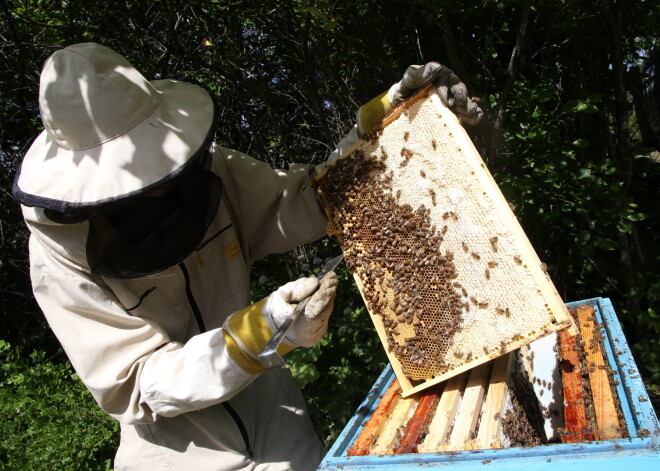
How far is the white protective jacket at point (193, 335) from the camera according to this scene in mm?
1964

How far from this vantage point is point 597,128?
4168mm

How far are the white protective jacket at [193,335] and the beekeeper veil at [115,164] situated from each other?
132 mm

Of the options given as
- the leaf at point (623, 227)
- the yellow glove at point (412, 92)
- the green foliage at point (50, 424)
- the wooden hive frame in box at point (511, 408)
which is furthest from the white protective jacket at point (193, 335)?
the leaf at point (623, 227)

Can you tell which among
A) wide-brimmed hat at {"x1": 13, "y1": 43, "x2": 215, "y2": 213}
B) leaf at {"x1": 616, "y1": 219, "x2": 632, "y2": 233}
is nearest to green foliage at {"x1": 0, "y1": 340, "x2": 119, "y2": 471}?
wide-brimmed hat at {"x1": 13, "y1": 43, "x2": 215, "y2": 213}

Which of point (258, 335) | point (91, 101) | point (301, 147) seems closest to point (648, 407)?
point (258, 335)

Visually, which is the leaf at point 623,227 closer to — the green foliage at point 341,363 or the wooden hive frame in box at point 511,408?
the wooden hive frame in box at point 511,408

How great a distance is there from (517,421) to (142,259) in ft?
5.39

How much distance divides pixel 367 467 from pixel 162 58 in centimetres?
397

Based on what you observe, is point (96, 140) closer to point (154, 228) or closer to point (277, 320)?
point (154, 228)

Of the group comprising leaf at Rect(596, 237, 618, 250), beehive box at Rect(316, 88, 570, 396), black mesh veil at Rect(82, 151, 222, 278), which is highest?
black mesh veil at Rect(82, 151, 222, 278)

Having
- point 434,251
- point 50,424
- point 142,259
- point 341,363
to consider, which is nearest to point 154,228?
point 142,259

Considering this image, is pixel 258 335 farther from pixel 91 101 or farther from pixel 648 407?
pixel 648 407

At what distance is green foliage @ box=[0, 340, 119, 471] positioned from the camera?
379 centimetres

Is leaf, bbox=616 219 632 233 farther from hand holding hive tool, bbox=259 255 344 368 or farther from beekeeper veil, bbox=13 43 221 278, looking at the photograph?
beekeeper veil, bbox=13 43 221 278
